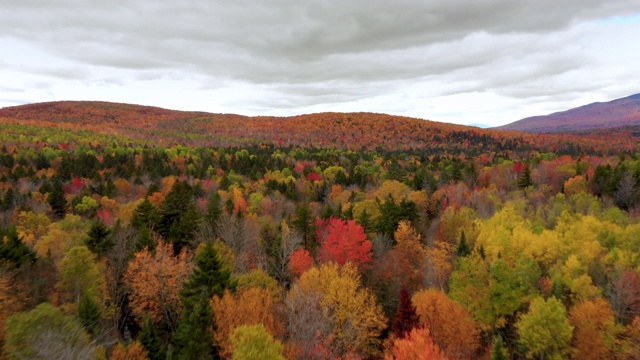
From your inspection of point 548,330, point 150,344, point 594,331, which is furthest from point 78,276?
point 594,331

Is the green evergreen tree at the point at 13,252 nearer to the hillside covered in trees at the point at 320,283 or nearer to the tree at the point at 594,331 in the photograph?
the hillside covered in trees at the point at 320,283

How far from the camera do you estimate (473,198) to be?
247 ft

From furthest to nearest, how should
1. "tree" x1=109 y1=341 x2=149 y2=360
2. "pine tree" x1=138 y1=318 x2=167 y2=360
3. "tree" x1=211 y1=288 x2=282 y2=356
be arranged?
1. "tree" x1=211 y1=288 x2=282 y2=356
2. "pine tree" x1=138 y1=318 x2=167 y2=360
3. "tree" x1=109 y1=341 x2=149 y2=360

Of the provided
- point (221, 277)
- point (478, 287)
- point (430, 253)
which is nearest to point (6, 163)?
point (221, 277)

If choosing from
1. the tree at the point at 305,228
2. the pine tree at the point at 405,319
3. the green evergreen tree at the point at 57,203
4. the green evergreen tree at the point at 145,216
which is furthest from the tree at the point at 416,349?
the green evergreen tree at the point at 57,203

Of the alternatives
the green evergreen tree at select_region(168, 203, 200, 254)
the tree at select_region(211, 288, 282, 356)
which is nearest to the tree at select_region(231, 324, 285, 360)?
the tree at select_region(211, 288, 282, 356)

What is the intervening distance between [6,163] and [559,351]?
122320 millimetres

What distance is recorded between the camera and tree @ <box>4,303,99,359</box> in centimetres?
1725

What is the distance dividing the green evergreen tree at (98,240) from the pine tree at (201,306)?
1427 centimetres

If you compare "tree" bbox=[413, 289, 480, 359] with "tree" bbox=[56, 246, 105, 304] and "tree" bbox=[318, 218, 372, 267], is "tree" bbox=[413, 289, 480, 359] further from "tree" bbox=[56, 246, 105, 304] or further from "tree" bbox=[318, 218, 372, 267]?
"tree" bbox=[56, 246, 105, 304]

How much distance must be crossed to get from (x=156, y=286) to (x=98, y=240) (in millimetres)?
10787

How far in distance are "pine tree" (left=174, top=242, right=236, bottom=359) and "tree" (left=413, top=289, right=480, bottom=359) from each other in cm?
1557

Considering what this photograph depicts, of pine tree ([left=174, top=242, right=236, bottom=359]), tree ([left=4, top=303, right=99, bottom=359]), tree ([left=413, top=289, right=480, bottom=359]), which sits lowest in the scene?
tree ([left=413, top=289, right=480, bottom=359])

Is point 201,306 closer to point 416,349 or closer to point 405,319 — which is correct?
point 416,349
